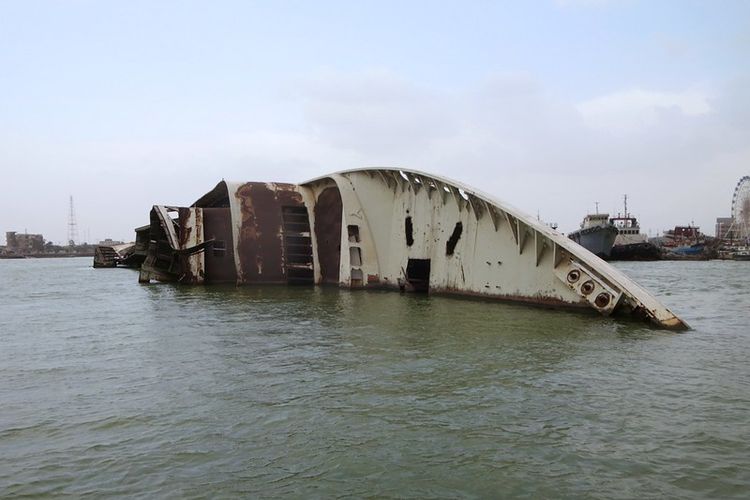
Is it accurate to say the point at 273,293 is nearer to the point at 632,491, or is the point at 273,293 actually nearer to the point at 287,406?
the point at 287,406

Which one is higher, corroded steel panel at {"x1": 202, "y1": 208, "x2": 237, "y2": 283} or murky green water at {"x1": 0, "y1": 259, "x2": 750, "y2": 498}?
corroded steel panel at {"x1": 202, "y1": 208, "x2": 237, "y2": 283}

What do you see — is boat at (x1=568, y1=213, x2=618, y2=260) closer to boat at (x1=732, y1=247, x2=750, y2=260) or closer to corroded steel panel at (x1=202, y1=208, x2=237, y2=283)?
boat at (x1=732, y1=247, x2=750, y2=260)

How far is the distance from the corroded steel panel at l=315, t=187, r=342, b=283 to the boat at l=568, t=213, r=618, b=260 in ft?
167

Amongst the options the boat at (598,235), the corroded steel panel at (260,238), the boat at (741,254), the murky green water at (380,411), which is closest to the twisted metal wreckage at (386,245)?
the corroded steel panel at (260,238)

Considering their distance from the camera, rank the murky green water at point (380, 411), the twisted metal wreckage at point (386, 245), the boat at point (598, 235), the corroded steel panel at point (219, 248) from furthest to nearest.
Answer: the boat at point (598, 235) < the corroded steel panel at point (219, 248) < the twisted metal wreckage at point (386, 245) < the murky green water at point (380, 411)

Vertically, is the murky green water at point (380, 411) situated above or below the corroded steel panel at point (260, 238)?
below

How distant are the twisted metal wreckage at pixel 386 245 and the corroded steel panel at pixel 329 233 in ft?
0.15

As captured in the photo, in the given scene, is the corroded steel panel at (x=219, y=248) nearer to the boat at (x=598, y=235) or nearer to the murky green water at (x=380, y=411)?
the murky green water at (x=380, y=411)

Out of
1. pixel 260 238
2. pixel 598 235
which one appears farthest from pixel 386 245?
pixel 598 235

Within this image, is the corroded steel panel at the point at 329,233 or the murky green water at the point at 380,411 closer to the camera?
the murky green water at the point at 380,411

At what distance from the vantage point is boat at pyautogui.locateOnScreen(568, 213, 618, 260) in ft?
221

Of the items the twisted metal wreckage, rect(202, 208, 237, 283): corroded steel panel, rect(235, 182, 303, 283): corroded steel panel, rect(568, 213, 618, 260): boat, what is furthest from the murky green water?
rect(568, 213, 618, 260): boat

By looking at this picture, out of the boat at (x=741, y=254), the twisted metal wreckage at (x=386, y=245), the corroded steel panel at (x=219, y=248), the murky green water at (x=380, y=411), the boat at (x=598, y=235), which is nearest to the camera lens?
the murky green water at (x=380, y=411)

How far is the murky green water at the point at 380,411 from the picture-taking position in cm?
450
